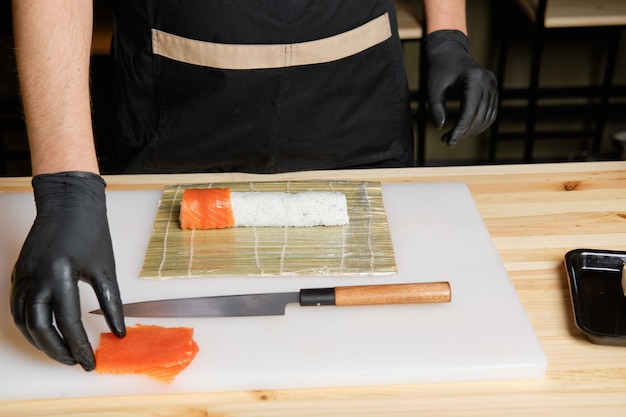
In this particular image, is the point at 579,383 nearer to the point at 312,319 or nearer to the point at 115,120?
the point at 312,319

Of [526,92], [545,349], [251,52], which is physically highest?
[251,52]

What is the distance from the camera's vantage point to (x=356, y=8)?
1527mm

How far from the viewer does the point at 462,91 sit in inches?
57.0

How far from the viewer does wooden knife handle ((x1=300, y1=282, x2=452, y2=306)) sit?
107 centimetres

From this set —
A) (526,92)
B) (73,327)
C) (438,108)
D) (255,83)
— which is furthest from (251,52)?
(526,92)

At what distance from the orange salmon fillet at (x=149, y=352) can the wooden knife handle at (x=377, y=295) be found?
18 centimetres

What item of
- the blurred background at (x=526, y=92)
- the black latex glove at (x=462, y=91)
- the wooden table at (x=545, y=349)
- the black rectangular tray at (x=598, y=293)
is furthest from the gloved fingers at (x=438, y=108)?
the blurred background at (x=526, y=92)

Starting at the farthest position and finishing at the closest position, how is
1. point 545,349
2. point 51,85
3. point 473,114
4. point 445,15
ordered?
point 445,15
point 473,114
point 51,85
point 545,349

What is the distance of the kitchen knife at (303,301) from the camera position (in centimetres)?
107

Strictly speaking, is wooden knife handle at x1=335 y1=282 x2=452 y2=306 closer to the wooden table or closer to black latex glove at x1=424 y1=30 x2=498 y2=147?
the wooden table

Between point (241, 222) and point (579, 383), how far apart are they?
59cm

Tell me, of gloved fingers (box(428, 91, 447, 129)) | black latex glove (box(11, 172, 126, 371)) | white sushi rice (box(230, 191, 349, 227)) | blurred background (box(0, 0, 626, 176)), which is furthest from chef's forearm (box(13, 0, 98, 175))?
blurred background (box(0, 0, 626, 176))

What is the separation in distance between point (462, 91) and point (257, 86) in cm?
40

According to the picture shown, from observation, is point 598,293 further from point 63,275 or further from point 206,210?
point 63,275
